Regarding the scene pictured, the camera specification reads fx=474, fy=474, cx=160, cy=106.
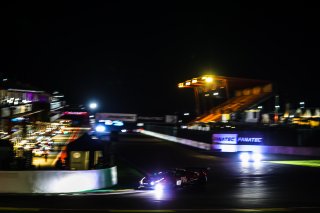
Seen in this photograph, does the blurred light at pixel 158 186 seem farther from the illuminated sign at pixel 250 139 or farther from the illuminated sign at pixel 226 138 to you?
the illuminated sign at pixel 250 139

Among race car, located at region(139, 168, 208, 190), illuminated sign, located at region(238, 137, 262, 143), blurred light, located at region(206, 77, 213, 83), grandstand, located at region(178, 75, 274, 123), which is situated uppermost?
blurred light, located at region(206, 77, 213, 83)

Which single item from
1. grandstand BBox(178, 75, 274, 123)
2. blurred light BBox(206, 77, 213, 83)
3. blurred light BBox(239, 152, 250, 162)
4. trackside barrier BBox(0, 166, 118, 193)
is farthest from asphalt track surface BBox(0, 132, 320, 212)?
blurred light BBox(206, 77, 213, 83)

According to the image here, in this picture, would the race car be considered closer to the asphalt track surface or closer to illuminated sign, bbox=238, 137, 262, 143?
the asphalt track surface

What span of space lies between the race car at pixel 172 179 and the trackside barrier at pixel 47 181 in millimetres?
2705

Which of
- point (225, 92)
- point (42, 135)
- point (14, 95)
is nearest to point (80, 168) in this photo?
point (42, 135)

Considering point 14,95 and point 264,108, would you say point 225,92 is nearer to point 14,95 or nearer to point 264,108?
A: point 264,108

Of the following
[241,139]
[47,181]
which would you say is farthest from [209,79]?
[47,181]

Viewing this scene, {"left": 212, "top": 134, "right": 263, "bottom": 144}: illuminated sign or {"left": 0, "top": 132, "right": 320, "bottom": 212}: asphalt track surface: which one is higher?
{"left": 212, "top": 134, "right": 263, "bottom": 144}: illuminated sign

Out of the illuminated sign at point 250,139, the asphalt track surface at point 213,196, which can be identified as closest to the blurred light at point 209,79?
the illuminated sign at point 250,139

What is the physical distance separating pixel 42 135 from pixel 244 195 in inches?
531

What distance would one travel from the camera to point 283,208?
1623 centimetres

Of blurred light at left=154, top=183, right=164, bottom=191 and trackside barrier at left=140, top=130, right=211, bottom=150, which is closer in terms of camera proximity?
blurred light at left=154, top=183, right=164, bottom=191

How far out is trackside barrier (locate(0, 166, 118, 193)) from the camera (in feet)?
64.7

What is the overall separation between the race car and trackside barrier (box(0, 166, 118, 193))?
8.88 ft
